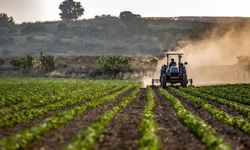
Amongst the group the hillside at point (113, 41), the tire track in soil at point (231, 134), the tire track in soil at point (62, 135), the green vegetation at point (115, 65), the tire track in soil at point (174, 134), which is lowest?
the tire track in soil at point (231, 134)

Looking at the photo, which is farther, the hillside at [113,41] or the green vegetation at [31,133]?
the hillside at [113,41]

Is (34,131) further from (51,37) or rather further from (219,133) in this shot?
(51,37)

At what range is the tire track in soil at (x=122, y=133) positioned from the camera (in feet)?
45.1

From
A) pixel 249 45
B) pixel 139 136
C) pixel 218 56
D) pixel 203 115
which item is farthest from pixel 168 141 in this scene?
pixel 249 45

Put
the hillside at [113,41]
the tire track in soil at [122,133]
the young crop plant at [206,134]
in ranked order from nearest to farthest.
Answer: the young crop plant at [206,134], the tire track in soil at [122,133], the hillside at [113,41]

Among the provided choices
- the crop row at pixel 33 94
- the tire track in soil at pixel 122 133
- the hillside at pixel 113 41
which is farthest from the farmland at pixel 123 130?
the hillside at pixel 113 41

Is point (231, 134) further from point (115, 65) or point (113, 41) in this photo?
point (113, 41)

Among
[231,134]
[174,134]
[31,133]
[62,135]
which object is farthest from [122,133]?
[231,134]

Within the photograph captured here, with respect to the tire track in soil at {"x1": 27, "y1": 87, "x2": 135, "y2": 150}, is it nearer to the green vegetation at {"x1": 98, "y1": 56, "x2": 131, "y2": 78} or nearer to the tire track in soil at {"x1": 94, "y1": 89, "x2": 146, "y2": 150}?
the tire track in soil at {"x1": 94, "y1": 89, "x2": 146, "y2": 150}

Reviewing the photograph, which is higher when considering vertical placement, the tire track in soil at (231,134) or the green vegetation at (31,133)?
the green vegetation at (31,133)

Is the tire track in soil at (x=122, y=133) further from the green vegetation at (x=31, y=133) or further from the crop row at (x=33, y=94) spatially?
the crop row at (x=33, y=94)

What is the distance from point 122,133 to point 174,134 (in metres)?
1.83

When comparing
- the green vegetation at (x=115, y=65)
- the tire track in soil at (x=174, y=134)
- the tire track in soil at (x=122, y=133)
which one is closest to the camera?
the tire track in soil at (x=122, y=133)

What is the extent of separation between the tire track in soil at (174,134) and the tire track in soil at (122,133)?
0.87 m
